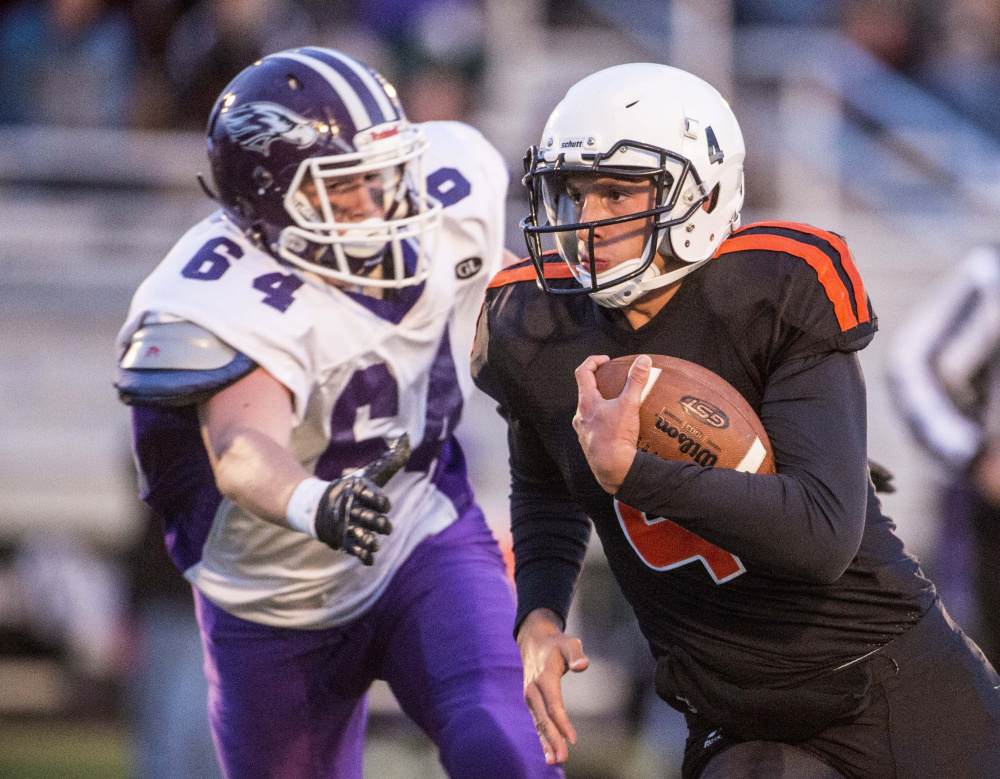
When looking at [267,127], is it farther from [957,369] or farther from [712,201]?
[957,369]

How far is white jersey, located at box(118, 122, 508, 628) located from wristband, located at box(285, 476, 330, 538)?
1.20ft

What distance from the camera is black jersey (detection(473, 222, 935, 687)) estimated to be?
71.8 inches

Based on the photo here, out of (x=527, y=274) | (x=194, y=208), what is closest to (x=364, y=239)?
(x=527, y=274)

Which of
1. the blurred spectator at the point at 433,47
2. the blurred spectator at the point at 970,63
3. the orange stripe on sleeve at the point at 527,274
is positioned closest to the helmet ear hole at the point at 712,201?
the orange stripe on sleeve at the point at 527,274

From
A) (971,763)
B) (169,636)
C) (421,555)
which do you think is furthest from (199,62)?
(971,763)

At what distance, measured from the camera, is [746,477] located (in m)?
1.82

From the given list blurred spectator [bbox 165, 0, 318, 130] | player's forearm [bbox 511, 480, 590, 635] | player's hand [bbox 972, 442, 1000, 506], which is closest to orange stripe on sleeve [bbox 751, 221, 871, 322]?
player's forearm [bbox 511, 480, 590, 635]

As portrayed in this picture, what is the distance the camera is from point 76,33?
5.86 metres

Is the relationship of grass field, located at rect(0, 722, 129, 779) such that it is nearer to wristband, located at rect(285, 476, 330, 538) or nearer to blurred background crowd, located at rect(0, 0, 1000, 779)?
blurred background crowd, located at rect(0, 0, 1000, 779)

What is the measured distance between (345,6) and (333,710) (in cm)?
438

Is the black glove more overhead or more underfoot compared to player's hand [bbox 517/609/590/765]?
more overhead

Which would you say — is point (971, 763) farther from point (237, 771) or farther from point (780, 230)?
point (237, 771)

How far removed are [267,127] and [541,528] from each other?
1.02m

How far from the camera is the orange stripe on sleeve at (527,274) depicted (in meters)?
2.24
